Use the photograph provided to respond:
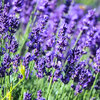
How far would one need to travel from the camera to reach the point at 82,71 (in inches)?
110

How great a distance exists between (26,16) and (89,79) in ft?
8.31

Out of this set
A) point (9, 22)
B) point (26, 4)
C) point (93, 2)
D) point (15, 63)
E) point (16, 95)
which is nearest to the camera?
point (9, 22)

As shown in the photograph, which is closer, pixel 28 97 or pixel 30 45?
pixel 28 97

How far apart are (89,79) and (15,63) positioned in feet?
3.19

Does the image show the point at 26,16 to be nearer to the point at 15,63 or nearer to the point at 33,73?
the point at 33,73

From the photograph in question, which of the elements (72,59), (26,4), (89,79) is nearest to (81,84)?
(89,79)

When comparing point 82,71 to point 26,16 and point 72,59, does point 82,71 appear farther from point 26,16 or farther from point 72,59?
point 26,16

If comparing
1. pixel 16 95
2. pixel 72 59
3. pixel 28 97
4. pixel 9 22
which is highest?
pixel 9 22

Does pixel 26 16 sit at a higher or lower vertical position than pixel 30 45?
higher

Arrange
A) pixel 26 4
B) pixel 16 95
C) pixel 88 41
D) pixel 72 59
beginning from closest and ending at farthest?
pixel 72 59
pixel 16 95
pixel 88 41
pixel 26 4

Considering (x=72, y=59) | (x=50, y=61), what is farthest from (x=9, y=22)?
(x=72, y=59)

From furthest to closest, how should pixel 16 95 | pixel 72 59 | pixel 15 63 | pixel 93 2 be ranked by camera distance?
pixel 93 2
pixel 16 95
pixel 15 63
pixel 72 59

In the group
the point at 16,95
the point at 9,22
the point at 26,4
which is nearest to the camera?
the point at 9,22

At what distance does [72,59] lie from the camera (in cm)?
264
